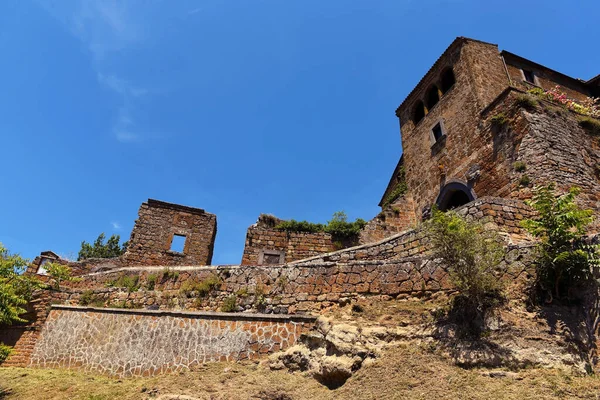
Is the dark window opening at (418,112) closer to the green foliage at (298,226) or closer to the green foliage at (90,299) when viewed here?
the green foliage at (298,226)

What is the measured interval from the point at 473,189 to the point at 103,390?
38.5ft

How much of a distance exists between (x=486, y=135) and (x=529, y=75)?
20.2 ft

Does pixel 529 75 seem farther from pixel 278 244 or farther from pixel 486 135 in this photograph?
pixel 278 244

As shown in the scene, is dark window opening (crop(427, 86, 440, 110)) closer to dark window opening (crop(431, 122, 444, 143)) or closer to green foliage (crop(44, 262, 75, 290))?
dark window opening (crop(431, 122, 444, 143))

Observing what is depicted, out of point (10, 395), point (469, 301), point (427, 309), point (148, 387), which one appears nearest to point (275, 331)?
point (148, 387)

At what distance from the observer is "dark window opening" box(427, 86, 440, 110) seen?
16547 millimetres

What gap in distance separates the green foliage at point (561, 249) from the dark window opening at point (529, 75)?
1203 cm

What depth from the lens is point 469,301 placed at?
5824 millimetres

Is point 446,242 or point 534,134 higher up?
point 534,134

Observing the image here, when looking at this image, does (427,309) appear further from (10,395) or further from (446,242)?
(10,395)

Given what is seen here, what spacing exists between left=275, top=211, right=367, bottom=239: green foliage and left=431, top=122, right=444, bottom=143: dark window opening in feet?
15.6

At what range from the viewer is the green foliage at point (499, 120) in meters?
11.5

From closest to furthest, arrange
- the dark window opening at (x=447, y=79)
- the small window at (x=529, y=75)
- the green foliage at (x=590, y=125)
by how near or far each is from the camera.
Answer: the green foliage at (x=590, y=125), the small window at (x=529, y=75), the dark window opening at (x=447, y=79)

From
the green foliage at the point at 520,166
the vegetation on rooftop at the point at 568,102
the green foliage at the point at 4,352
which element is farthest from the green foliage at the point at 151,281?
the vegetation on rooftop at the point at 568,102
